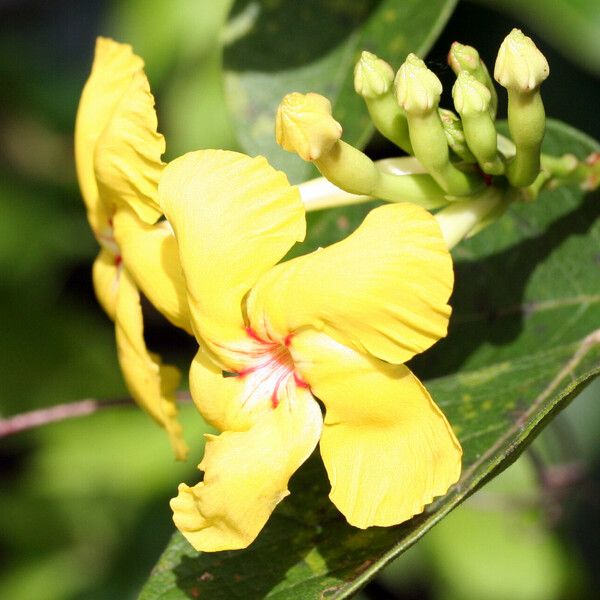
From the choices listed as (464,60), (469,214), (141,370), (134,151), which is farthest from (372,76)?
(141,370)

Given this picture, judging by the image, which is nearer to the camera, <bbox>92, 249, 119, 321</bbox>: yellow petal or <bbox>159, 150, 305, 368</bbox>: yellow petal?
<bbox>159, 150, 305, 368</bbox>: yellow petal

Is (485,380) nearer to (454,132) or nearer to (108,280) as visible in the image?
(454,132)

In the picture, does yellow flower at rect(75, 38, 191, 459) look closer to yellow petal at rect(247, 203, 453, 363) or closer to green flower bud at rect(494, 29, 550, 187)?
yellow petal at rect(247, 203, 453, 363)

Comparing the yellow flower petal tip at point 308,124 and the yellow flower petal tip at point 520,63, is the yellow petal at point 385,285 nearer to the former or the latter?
the yellow flower petal tip at point 308,124

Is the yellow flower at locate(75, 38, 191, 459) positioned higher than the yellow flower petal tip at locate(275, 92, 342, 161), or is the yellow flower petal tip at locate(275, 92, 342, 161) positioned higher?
the yellow flower petal tip at locate(275, 92, 342, 161)

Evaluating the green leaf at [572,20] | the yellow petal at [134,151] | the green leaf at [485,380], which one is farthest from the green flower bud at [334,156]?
the green leaf at [572,20]

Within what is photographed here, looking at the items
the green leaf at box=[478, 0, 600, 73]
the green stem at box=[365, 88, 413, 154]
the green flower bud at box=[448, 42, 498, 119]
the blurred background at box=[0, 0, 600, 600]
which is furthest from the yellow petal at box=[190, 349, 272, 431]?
the blurred background at box=[0, 0, 600, 600]
